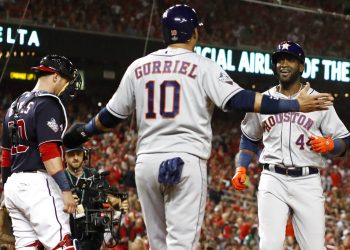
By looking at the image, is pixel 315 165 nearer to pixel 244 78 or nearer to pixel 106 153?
pixel 106 153

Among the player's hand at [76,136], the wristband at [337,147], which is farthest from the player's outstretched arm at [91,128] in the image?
the wristband at [337,147]

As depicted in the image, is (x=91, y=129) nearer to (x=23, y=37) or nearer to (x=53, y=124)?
(x=53, y=124)

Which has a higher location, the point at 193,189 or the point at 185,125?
the point at 185,125

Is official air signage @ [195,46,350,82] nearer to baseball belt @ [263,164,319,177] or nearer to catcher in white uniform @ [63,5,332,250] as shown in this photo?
baseball belt @ [263,164,319,177]

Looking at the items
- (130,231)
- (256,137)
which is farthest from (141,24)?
(256,137)

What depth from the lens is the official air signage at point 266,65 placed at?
21531 mm

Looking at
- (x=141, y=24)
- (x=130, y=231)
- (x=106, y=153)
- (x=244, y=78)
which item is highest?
(x=141, y=24)

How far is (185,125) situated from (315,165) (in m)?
1.78

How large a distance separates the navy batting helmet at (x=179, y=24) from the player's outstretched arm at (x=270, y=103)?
52 centimetres

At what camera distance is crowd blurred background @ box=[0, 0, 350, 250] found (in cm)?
1379

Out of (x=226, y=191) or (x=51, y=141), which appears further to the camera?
(x=226, y=191)

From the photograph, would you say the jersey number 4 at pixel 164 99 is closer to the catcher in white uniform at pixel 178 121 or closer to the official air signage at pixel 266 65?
the catcher in white uniform at pixel 178 121

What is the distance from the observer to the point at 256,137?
6426 mm

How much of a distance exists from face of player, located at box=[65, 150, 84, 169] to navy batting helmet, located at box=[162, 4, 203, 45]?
2790 mm
